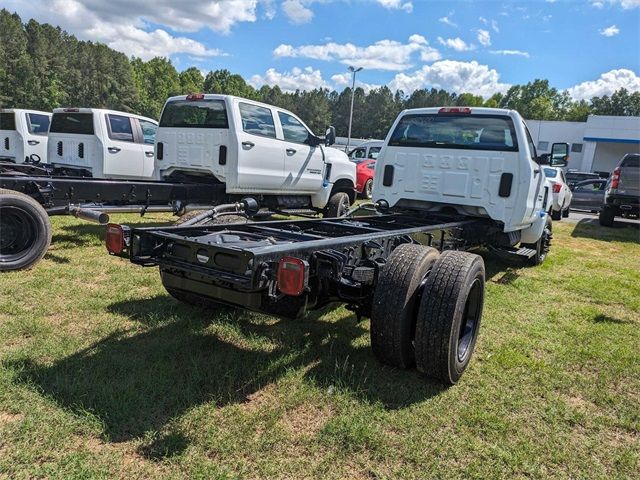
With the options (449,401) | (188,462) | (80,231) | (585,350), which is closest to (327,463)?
(188,462)

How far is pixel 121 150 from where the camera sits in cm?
934

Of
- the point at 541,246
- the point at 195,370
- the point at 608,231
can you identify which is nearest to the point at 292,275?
the point at 195,370

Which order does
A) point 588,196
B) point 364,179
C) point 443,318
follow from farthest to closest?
point 364,179, point 588,196, point 443,318

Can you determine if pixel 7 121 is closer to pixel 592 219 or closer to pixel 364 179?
pixel 364 179

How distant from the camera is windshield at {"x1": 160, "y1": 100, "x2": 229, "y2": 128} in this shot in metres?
7.59

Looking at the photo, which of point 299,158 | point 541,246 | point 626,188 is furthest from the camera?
point 626,188

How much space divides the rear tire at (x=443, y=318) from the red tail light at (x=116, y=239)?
2.01 m

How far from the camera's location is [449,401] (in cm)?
324

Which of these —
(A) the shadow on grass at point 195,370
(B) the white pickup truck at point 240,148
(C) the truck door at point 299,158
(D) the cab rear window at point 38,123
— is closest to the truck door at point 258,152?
(B) the white pickup truck at point 240,148

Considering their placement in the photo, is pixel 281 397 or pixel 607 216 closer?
pixel 281 397

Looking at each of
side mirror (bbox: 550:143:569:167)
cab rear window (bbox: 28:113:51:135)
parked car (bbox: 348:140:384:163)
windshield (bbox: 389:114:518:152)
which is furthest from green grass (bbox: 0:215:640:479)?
parked car (bbox: 348:140:384:163)

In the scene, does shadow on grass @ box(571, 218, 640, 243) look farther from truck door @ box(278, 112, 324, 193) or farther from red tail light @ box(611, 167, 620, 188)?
truck door @ box(278, 112, 324, 193)

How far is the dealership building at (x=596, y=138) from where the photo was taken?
4150cm

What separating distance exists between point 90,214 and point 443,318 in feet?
14.7
